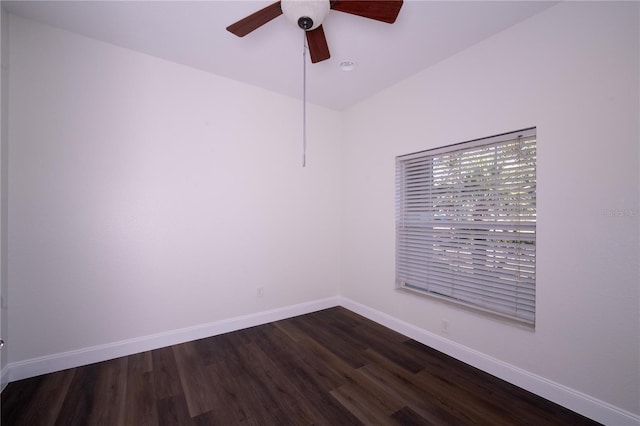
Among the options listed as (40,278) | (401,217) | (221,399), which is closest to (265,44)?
(401,217)

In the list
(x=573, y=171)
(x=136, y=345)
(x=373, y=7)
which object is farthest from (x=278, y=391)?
(x=373, y=7)

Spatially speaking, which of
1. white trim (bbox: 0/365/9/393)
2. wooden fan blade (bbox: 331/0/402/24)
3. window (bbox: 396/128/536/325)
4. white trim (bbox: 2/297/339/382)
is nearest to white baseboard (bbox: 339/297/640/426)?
window (bbox: 396/128/536/325)

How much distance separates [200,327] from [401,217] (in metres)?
2.50

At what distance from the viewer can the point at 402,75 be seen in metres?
2.85

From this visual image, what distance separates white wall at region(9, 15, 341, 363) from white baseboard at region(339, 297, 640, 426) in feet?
5.21

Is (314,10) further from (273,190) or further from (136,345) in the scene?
(136,345)

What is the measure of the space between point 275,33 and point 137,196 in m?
1.94

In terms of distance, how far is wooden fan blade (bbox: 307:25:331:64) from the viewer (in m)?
1.89

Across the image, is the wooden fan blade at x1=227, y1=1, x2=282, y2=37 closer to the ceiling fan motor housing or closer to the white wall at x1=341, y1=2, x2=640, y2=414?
the ceiling fan motor housing

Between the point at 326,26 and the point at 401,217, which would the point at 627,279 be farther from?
the point at 326,26

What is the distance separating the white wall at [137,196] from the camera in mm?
2109

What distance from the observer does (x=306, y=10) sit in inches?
63.4

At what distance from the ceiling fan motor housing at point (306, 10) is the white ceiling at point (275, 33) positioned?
386 millimetres

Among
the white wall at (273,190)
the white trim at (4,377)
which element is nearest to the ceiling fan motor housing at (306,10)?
the white wall at (273,190)
